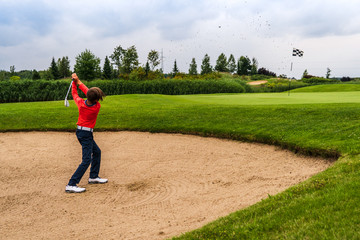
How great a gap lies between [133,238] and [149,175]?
11.4 feet

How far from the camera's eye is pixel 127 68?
7594 centimetres

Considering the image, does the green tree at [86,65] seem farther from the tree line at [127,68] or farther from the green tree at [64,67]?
the green tree at [64,67]

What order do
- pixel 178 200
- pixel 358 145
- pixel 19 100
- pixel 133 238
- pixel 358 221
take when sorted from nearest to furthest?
pixel 358 221, pixel 133 238, pixel 178 200, pixel 358 145, pixel 19 100

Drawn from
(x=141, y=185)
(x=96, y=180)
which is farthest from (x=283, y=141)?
(x=96, y=180)

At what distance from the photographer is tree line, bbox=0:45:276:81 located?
65.9m

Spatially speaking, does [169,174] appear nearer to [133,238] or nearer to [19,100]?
[133,238]

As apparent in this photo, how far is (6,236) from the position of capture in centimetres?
537

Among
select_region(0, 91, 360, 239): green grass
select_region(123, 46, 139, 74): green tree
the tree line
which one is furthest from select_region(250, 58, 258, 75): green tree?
select_region(0, 91, 360, 239): green grass

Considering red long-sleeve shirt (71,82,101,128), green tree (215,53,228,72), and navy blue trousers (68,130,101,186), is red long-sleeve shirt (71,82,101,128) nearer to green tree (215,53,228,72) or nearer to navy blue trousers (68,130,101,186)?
navy blue trousers (68,130,101,186)

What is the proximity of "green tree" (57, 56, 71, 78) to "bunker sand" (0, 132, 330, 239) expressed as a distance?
92.2 m

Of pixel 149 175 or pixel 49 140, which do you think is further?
pixel 49 140

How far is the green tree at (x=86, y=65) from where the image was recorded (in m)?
65.9

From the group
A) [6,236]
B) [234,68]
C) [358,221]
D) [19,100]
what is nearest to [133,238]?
[6,236]

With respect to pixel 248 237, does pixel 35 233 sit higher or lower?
lower
